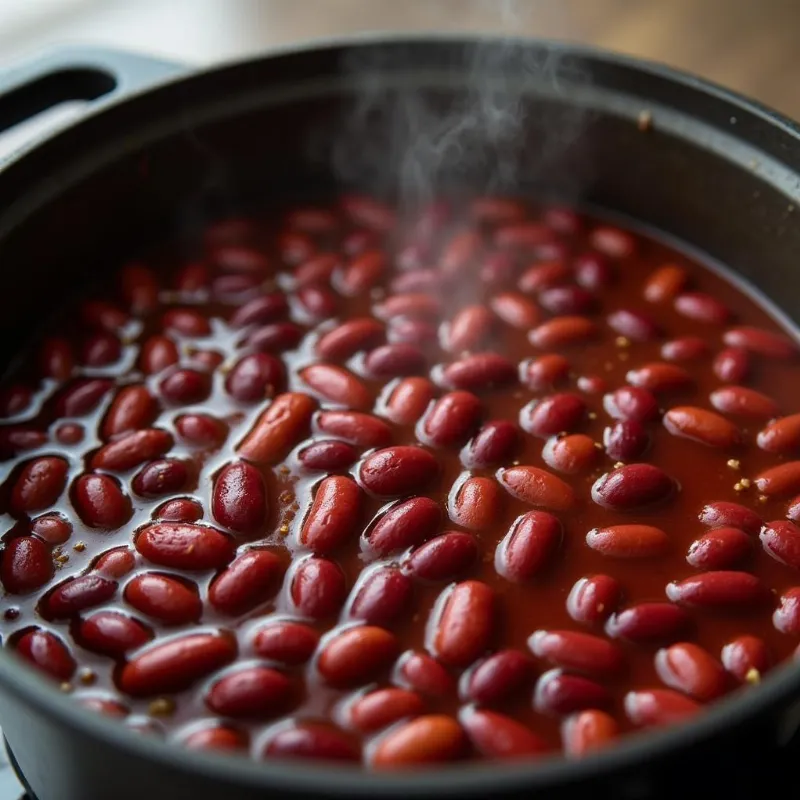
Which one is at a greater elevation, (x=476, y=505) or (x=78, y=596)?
(x=476, y=505)

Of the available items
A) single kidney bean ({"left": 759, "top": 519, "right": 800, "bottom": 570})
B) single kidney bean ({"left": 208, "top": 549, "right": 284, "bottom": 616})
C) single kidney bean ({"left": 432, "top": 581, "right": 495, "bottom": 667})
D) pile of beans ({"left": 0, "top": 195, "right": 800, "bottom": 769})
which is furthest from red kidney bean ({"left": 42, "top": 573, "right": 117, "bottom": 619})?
single kidney bean ({"left": 759, "top": 519, "right": 800, "bottom": 570})

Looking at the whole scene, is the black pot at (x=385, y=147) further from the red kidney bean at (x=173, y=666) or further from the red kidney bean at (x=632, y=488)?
the red kidney bean at (x=173, y=666)

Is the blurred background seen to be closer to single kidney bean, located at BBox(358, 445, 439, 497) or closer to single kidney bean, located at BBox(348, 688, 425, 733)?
single kidney bean, located at BBox(358, 445, 439, 497)

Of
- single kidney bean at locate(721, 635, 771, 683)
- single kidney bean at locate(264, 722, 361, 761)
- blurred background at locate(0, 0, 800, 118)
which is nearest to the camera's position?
single kidney bean at locate(264, 722, 361, 761)

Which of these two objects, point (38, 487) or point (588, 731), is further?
point (38, 487)

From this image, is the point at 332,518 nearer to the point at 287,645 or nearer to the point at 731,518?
the point at 287,645

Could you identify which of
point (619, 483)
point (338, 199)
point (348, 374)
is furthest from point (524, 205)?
point (619, 483)

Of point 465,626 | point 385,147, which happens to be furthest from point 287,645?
point 385,147
